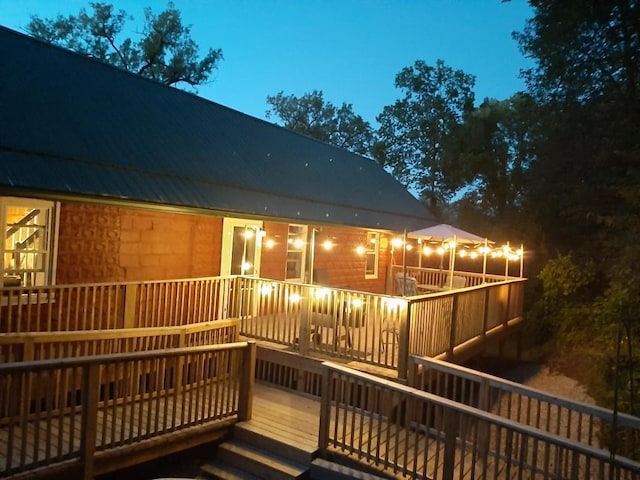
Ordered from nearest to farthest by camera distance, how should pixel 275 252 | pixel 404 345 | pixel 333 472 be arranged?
pixel 333 472 < pixel 404 345 < pixel 275 252

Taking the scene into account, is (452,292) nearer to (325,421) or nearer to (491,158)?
(325,421)

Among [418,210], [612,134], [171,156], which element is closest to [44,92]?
[171,156]

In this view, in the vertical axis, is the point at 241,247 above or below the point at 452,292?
above

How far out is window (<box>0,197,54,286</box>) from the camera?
7352 millimetres

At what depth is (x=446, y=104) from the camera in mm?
29312

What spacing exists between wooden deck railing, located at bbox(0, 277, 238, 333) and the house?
43 cm

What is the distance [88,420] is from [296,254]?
8.14 metres

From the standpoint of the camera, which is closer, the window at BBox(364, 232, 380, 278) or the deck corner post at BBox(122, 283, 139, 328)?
the deck corner post at BBox(122, 283, 139, 328)

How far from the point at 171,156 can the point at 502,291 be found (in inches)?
333

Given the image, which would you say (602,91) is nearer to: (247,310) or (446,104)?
(247,310)

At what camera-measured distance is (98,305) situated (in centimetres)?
808

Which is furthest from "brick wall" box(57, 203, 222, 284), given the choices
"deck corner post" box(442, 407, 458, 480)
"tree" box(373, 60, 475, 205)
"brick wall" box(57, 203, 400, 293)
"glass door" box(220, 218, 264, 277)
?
"tree" box(373, 60, 475, 205)

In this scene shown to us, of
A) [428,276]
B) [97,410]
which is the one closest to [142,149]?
[97,410]

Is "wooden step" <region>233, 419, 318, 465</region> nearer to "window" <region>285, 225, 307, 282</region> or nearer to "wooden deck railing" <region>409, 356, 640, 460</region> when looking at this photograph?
"wooden deck railing" <region>409, 356, 640, 460</region>
